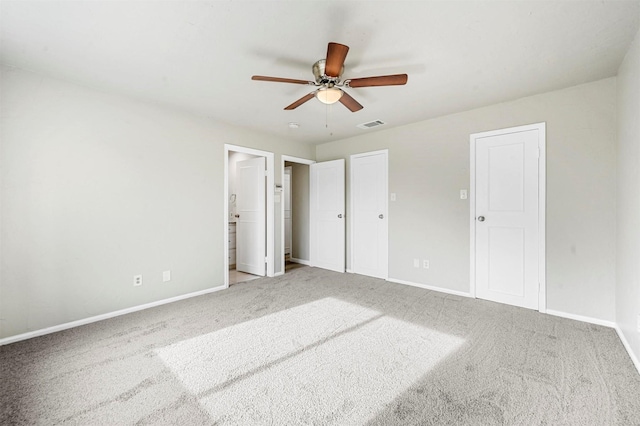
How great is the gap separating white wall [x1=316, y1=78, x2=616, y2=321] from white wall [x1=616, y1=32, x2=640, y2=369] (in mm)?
158

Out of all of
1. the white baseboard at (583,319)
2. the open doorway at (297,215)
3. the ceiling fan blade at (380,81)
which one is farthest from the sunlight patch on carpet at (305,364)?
the open doorway at (297,215)

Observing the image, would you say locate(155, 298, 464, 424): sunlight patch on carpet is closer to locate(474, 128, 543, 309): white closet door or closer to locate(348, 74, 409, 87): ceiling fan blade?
locate(474, 128, 543, 309): white closet door

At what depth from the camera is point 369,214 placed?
464cm

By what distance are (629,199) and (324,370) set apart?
2.70 meters

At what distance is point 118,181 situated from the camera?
3.01 metres

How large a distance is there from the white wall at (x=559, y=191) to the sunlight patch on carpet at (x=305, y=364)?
148 centimetres

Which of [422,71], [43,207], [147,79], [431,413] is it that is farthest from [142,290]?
[422,71]

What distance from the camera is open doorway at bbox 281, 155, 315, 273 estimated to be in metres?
5.67

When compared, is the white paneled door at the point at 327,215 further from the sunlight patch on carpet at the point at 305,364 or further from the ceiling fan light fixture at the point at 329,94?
the ceiling fan light fixture at the point at 329,94

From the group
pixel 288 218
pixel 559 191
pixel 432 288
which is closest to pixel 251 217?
pixel 288 218

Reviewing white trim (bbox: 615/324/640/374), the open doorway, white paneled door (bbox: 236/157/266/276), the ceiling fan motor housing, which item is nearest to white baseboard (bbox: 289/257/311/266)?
the open doorway

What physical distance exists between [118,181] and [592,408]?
4.22 m

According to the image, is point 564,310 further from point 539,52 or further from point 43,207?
point 43,207

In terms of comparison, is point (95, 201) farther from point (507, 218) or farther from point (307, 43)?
point (507, 218)
